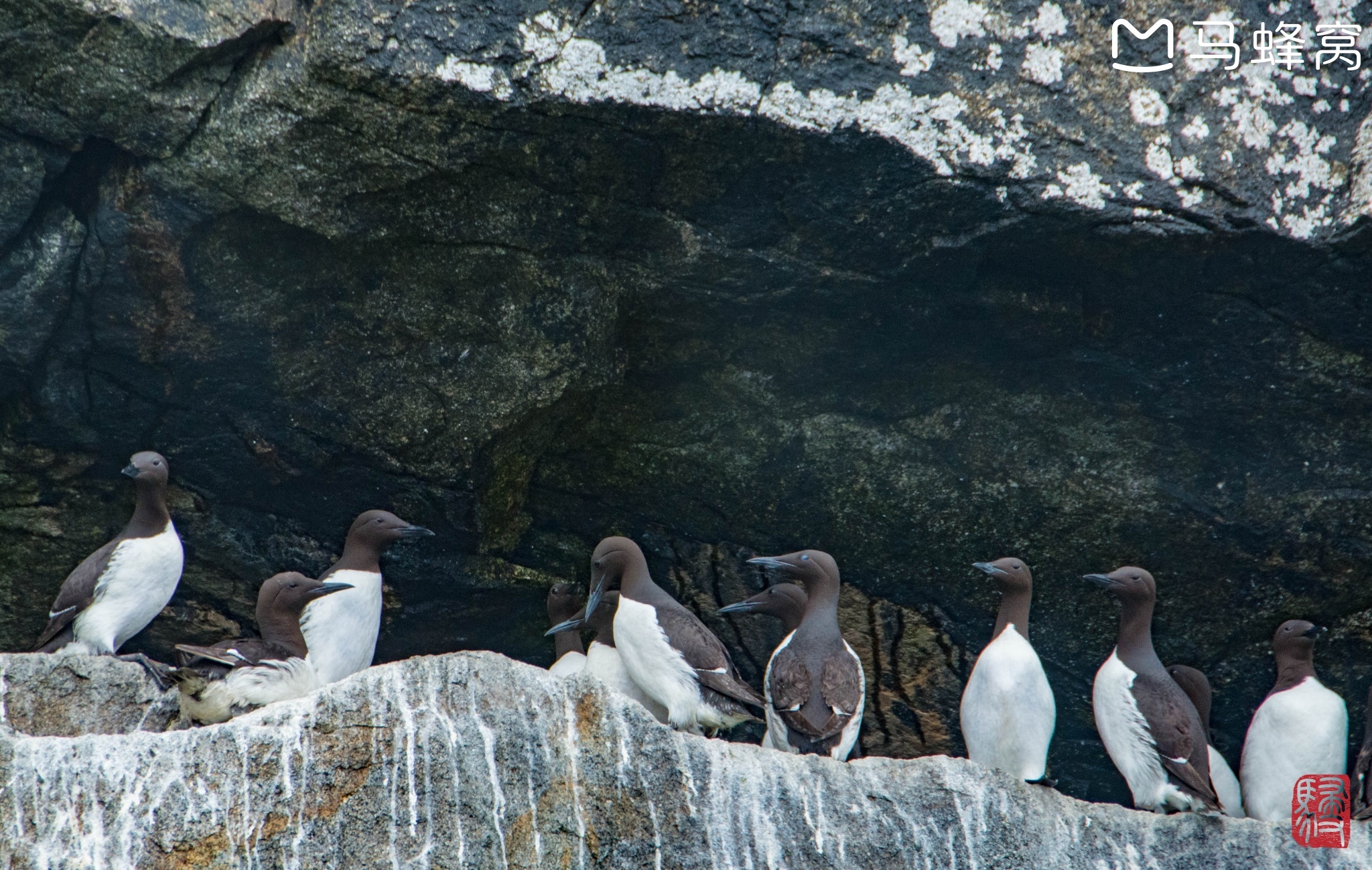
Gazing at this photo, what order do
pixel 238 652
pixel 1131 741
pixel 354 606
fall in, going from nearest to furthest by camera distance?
pixel 238 652
pixel 1131 741
pixel 354 606

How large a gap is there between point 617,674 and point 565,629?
38cm

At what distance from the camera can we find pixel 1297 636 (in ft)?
18.7

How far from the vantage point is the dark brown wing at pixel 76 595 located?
18.2 feet

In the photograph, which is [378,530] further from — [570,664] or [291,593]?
[570,664]

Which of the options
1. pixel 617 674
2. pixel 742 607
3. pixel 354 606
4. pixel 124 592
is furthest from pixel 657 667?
pixel 124 592

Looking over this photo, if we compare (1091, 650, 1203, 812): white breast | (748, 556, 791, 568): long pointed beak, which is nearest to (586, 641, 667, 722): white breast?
(748, 556, 791, 568): long pointed beak

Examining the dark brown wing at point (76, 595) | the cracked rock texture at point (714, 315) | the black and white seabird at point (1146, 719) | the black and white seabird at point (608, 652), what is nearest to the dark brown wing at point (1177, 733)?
the black and white seabird at point (1146, 719)

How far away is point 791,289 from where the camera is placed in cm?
531

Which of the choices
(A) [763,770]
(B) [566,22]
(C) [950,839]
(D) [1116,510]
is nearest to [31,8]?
(B) [566,22]

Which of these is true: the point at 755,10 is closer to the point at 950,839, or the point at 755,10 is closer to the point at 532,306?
the point at 532,306

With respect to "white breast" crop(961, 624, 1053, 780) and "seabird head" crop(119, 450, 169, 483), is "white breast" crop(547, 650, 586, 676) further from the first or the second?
"seabird head" crop(119, 450, 169, 483)

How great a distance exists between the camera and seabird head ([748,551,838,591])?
5859 mm

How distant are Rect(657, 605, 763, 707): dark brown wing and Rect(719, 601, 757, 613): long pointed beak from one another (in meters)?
0.27

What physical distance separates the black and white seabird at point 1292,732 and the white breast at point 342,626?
4.08m
